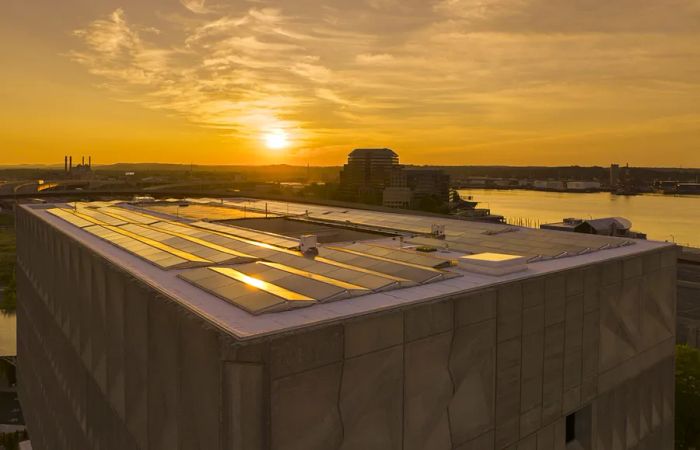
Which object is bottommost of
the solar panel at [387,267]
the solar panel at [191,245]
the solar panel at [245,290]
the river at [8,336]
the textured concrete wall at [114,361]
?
the river at [8,336]

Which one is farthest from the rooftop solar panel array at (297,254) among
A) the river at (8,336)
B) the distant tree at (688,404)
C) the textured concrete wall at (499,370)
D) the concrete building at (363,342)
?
the river at (8,336)

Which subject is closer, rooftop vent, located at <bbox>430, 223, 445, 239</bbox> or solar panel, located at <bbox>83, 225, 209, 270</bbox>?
solar panel, located at <bbox>83, 225, 209, 270</bbox>

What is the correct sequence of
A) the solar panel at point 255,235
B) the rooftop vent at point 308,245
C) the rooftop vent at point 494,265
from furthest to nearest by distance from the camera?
the solar panel at point 255,235, the rooftop vent at point 308,245, the rooftop vent at point 494,265

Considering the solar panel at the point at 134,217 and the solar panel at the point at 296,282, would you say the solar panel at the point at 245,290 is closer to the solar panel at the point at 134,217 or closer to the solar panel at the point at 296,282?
the solar panel at the point at 296,282

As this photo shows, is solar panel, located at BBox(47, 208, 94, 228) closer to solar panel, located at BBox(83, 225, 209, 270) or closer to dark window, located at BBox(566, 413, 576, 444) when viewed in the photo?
solar panel, located at BBox(83, 225, 209, 270)

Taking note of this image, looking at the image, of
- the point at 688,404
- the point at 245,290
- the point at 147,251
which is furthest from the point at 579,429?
the point at 147,251

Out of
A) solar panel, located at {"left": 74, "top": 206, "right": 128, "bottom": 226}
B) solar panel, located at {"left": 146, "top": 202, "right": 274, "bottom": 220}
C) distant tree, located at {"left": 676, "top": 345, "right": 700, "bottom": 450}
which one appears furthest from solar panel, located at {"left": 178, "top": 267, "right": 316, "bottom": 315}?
distant tree, located at {"left": 676, "top": 345, "right": 700, "bottom": 450}

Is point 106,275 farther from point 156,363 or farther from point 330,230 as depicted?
point 330,230
